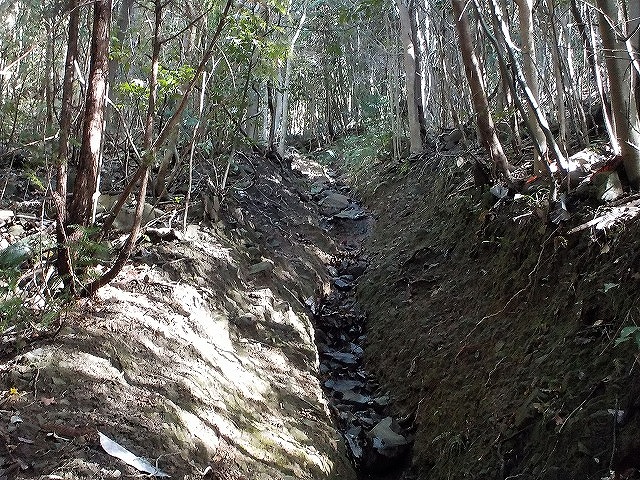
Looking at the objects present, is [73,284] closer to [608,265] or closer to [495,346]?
[495,346]

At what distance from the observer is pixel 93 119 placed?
415 cm

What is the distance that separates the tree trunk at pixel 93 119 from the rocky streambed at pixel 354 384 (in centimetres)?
285

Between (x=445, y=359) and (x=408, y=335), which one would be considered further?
(x=408, y=335)

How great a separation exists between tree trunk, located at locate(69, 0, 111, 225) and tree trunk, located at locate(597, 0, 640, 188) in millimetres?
3782

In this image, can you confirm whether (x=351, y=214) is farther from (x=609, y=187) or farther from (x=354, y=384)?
(x=609, y=187)

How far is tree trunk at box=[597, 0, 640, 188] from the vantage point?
13.4 feet

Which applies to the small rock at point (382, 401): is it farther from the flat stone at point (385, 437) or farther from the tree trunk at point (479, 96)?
the tree trunk at point (479, 96)

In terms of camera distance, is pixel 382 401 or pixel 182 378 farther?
pixel 382 401

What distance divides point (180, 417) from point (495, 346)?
261cm

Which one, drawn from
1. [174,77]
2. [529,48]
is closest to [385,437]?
[529,48]

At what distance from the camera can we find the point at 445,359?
498 centimetres

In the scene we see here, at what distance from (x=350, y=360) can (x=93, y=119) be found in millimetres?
3724

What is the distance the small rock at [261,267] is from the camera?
20.7ft

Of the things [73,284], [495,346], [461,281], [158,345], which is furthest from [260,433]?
[461,281]
